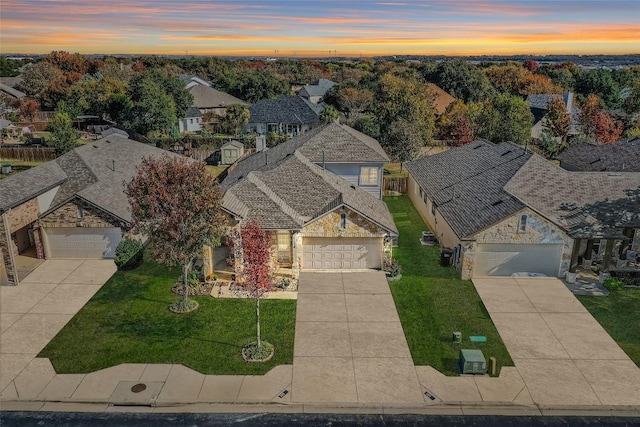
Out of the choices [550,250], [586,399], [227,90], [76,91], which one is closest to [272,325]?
[586,399]

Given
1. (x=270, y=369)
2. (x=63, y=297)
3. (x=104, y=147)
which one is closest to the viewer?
(x=270, y=369)

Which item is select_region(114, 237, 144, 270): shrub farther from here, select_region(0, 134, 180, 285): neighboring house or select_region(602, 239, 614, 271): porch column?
select_region(602, 239, 614, 271): porch column

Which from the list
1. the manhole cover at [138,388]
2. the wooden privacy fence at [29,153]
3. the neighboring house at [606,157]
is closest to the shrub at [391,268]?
the manhole cover at [138,388]

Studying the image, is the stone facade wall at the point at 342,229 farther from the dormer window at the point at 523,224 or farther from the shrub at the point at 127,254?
the shrub at the point at 127,254

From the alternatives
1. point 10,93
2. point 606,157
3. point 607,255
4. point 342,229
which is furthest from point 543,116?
point 10,93

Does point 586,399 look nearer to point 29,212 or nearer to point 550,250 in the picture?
point 550,250

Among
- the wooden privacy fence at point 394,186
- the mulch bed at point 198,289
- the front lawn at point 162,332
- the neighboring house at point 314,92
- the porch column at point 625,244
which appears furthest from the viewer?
the neighboring house at point 314,92
